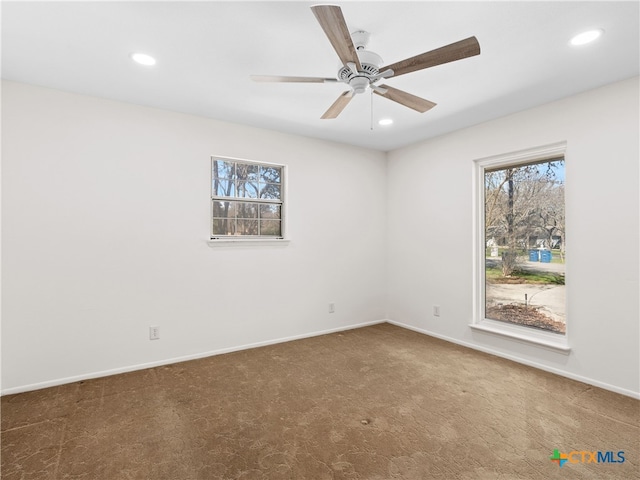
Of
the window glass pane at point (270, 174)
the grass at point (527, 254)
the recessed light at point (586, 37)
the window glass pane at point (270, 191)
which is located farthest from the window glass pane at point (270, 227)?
the recessed light at point (586, 37)

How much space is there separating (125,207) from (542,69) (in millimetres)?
3720

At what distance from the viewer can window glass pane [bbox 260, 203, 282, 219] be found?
3.99 metres

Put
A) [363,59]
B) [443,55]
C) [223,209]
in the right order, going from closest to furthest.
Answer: [443,55], [363,59], [223,209]

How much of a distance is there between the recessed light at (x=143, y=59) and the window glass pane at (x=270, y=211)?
187 cm

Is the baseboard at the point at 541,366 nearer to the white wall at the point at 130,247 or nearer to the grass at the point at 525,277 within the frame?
the grass at the point at 525,277

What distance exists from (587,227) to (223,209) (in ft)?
11.6

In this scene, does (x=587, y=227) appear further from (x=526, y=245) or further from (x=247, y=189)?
(x=247, y=189)

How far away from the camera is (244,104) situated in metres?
3.19

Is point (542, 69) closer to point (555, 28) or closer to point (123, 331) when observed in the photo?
point (555, 28)

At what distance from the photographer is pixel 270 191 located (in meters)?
4.02

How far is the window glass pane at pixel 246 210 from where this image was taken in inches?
150

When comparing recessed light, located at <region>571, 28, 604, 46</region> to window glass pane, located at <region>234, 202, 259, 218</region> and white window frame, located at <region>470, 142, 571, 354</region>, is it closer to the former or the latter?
white window frame, located at <region>470, 142, 571, 354</region>

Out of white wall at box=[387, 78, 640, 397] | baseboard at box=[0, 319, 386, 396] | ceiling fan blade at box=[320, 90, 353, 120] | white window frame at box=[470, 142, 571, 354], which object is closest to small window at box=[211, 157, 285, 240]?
baseboard at box=[0, 319, 386, 396]

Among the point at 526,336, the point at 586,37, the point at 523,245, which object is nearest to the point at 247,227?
the point at 523,245
